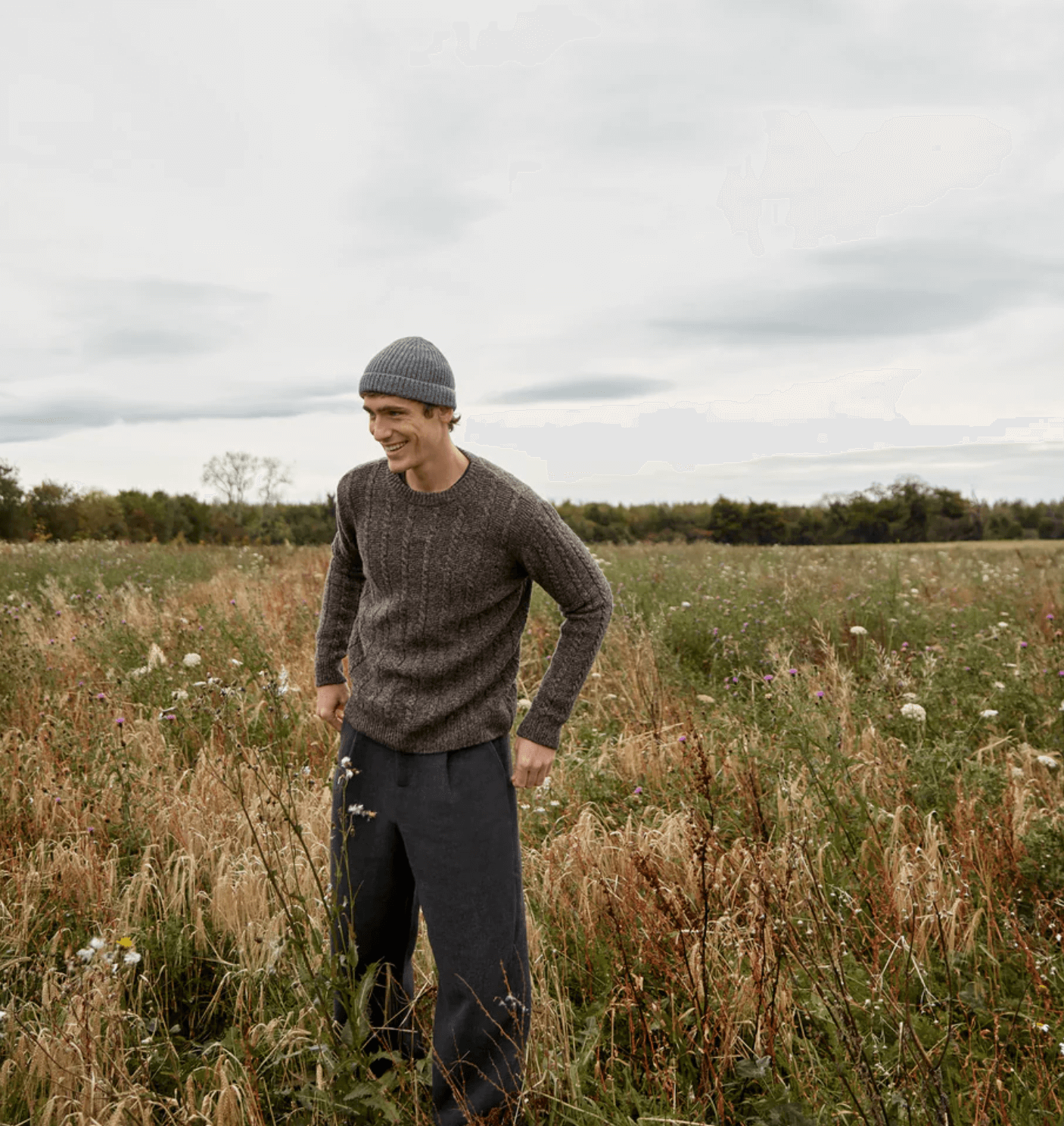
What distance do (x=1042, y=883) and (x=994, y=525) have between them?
37.4m

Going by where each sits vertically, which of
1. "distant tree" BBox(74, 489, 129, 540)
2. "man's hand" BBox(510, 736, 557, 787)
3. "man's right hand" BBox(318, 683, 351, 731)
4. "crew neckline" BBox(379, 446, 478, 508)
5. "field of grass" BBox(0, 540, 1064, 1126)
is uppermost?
"distant tree" BBox(74, 489, 129, 540)

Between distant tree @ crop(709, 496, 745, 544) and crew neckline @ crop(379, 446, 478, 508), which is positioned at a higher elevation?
distant tree @ crop(709, 496, 745, 544)

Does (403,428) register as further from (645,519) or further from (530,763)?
(645,519)

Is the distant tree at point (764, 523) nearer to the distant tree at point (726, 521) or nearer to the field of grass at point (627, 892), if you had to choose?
the distant tree at point (726, 521)

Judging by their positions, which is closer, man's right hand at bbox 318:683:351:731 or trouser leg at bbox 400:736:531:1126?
trouser leg at bbox 400:736:531:1126

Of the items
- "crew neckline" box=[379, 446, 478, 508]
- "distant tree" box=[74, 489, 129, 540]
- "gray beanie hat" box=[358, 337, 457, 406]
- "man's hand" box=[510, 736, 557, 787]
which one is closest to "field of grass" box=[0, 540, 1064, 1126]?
"man's hand" box=[510, 736, 557, 787]

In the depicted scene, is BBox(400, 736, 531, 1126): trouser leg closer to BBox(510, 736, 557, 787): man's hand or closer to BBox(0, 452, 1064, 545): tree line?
BBox(510, 736, 557, 787): man's hand

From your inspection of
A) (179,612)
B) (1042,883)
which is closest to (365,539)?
(1042,883)

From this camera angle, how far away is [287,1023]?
8.09 feet

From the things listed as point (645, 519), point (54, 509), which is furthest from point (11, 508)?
point (645, 519)

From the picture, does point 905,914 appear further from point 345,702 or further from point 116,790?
point 116,790

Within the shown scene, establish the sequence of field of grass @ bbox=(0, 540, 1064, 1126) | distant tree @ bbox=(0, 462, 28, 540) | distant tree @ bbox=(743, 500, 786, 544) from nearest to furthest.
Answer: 1. field of grass @ bbox=(0, 540, 1064, 1126)
2. distant tree @ bbox=(0, 462, 28, 540)
3. distant tree @ bbox=(743, 500, 786, 544)

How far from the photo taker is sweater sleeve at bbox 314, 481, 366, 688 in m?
2.51

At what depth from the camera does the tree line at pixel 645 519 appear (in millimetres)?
34219
